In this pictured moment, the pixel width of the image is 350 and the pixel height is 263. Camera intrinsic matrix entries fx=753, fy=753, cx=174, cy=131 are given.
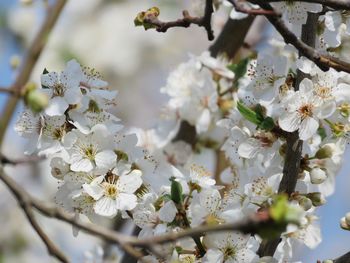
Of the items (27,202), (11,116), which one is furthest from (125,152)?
(27,202)

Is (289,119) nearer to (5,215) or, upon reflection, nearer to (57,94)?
(57,94)

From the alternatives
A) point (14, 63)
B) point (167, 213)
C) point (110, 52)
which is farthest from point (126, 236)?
point (110, 52)

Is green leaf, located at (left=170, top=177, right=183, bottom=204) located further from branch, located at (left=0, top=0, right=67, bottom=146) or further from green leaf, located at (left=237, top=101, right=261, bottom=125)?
branch, located at (left=0, top=0, right=67, bottom=146)

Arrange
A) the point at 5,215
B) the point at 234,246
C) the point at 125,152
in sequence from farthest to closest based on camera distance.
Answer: the point at 5,215
the point at 125,152
the point at 234,246

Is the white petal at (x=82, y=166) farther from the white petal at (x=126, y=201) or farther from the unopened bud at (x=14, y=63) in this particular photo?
the unopened bud at (x=14, y=63)

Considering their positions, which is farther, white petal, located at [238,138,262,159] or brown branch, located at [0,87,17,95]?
white petal, located at [238,138,262,159]

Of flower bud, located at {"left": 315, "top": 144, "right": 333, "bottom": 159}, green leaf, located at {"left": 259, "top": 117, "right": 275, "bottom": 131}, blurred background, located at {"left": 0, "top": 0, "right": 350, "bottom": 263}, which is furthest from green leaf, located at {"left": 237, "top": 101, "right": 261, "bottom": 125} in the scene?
blurred background, located at {"left": 0, "top": 0, "right": 350, "bottom": 263}
